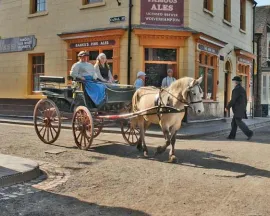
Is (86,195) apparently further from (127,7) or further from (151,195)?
(127,7)

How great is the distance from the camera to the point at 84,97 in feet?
32.0

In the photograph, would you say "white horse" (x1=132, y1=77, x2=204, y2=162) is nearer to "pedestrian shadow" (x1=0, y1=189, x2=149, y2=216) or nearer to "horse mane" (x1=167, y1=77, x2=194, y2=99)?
"horse mane" (x1=167, y1=77, x2=194, y2=99)

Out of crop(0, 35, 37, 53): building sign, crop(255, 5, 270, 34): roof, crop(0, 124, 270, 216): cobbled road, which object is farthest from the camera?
crop(255, 5, 270, 34): roof

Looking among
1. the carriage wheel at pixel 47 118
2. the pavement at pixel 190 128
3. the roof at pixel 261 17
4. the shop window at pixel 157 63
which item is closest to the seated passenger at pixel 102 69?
the carriage wheel at pixel 47 118

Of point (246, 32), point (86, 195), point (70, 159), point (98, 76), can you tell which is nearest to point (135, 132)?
point (98, 76)

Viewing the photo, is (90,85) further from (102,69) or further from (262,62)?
(262,62)

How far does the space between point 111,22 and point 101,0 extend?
4.05 ft

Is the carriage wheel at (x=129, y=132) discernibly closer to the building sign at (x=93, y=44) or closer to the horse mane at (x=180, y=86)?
the horse mane at (x=180, y=86)

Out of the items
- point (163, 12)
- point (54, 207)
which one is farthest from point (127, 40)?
point (54, 207)

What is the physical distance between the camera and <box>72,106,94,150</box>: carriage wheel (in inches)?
364

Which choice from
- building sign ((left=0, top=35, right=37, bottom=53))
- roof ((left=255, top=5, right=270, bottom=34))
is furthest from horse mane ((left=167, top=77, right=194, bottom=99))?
roof ((left=255, top=5, right=270, bottom=34))

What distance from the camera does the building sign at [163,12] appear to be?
15539 millimetres

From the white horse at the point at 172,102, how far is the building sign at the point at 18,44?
35.5 feet

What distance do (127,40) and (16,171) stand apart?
960 centimetres
